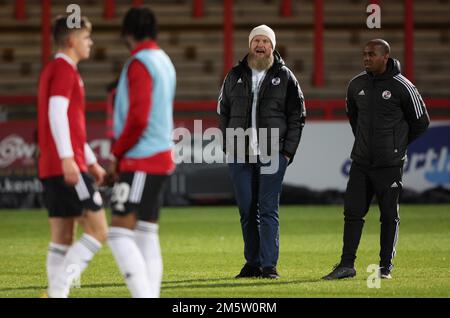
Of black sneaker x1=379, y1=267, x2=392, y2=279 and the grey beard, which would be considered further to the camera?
the grey beard

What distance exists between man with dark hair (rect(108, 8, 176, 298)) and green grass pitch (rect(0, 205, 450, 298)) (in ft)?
4.20

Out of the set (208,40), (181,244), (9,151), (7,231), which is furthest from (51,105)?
(208,40)

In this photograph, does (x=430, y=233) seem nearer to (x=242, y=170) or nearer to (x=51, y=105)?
(x=242, y=170)

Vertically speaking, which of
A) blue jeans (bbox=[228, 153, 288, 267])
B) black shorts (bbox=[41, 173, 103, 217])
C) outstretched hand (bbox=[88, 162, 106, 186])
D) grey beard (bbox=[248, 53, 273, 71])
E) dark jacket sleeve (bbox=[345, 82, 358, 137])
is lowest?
blue jeans (bbox=[228, 153, 288, 267])

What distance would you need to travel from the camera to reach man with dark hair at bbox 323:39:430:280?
849 cm

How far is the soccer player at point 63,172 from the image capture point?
6422 mm

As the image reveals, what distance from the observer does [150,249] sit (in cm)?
623

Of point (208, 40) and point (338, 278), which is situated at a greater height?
point (208, 40)

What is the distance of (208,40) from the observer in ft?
69.4

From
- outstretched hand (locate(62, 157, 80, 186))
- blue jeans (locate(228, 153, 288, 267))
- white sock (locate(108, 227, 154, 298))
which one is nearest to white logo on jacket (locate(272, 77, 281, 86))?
blue jeans (locate(228, 153, 288, 267))

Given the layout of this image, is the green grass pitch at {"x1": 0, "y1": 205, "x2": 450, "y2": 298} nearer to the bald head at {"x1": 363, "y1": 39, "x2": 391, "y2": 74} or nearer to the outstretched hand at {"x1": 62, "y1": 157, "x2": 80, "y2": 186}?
the outstretched hand at {"x1": 62, "y1": 157, "x2": 80, "y2": 186}

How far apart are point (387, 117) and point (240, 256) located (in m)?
2.44
